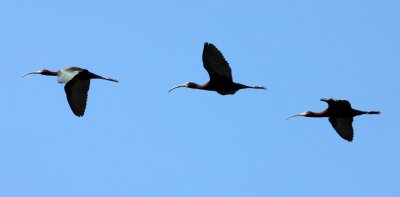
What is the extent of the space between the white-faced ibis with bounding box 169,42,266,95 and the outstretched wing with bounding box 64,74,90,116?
3.80 metres

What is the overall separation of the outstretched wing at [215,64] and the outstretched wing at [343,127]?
14.5 ft

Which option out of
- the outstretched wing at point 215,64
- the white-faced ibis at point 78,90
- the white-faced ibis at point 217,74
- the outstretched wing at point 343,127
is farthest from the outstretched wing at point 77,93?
the outstretched wing at point 343,127

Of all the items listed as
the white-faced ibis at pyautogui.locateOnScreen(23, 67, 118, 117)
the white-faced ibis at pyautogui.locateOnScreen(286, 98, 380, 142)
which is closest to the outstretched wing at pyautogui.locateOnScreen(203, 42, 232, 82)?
the white-faced ibis at pyautogui.locateOnScreen(286, 98, 380, 142)

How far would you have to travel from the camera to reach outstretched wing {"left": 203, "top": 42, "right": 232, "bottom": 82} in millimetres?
30062

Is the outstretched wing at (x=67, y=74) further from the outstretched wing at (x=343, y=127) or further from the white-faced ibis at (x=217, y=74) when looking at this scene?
the outstretched wing at (x=343, y=127)

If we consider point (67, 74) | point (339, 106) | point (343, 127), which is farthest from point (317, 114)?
point (67, 74)

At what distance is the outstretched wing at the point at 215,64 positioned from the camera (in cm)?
3006

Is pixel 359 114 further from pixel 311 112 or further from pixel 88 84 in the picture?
pixel 88 84

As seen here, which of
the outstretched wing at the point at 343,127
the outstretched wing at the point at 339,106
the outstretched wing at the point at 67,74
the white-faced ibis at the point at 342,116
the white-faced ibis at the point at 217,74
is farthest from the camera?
the outstretched wing at the point at 343,127

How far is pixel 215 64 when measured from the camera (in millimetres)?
30688

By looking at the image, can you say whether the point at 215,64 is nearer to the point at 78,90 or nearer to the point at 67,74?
the point at 67,74

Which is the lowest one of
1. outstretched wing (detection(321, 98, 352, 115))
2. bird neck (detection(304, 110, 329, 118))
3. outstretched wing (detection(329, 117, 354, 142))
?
outstretched wing (detection(329, 117, 354, 142))

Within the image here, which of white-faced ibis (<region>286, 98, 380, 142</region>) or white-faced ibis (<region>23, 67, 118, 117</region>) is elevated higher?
white-faced ibis (<region>286, 98, 380, 142</region>)

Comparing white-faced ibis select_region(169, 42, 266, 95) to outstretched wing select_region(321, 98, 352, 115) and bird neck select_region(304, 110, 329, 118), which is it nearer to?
outstretched wing select_region(321, 98, 352, 115)
